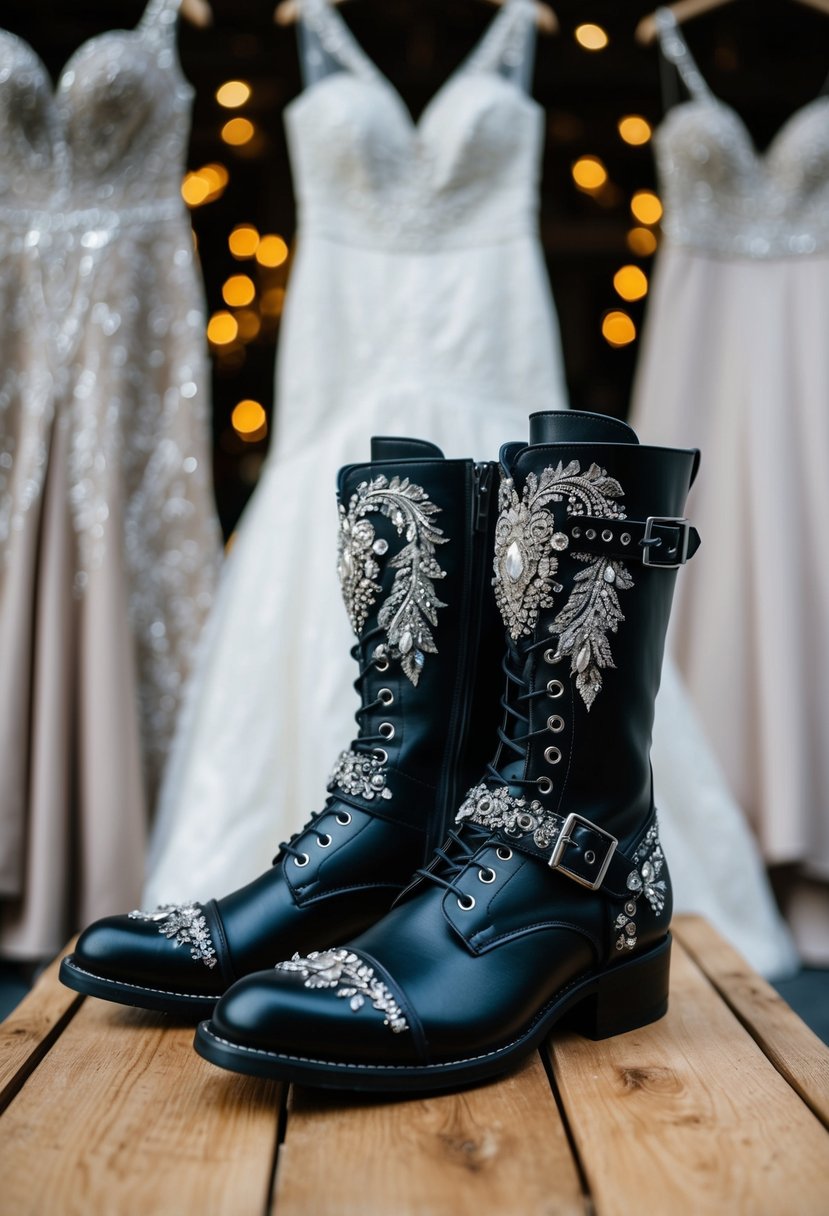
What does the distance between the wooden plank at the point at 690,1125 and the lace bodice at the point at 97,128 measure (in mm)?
1189

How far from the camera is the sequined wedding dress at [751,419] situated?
1.45 metres

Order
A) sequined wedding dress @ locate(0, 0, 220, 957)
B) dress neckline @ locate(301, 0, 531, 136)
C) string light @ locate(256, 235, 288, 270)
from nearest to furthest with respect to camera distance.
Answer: sequined wedding dress @ locate(0, 0, 220, 957), dress neckline @ locate(301, 0, 531, 136), string light @ locate(256, 235, 288, 270)

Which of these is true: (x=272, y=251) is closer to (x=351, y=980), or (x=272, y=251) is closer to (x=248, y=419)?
(x=248, y=419)

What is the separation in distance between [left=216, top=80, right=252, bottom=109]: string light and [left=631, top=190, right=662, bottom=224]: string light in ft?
3.07

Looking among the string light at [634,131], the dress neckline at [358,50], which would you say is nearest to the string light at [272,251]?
the string light at [634,131]

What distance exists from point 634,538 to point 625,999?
289 mm

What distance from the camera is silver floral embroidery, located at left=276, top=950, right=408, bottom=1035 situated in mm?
513

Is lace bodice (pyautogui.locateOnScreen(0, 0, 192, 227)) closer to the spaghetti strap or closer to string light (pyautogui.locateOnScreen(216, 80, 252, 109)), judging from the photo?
the spaghetti strap

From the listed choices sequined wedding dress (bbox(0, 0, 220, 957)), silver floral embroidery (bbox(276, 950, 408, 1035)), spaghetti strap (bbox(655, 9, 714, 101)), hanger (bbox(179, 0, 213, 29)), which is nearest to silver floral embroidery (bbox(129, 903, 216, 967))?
silver floral embroidery (bbox(276, 950, 408, 1035))

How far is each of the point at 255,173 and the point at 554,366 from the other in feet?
4.91

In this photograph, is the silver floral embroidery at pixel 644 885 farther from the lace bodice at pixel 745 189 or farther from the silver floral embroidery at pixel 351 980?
the lace bodice at pixel 745 189

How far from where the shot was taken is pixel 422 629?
688 millimetres

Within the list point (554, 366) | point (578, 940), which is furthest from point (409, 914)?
point (554, 366)

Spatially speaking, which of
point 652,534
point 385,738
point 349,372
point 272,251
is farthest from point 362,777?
point 272,251
